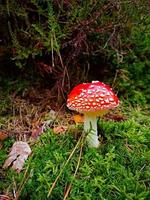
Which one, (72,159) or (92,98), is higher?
(92,98)

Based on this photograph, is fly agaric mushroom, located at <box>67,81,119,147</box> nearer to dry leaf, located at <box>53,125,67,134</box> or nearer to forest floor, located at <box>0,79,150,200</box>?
forest floor, located at <box>0,79,150,200</box>

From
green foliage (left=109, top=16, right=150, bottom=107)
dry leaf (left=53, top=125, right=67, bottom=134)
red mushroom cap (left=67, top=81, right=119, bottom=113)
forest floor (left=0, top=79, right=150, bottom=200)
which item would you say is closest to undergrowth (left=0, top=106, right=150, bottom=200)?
forest floor (left=0, top=79, right=150, bottom=200)

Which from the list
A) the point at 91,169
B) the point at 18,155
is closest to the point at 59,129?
the point at 18,155

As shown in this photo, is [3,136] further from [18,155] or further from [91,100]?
[91,100]

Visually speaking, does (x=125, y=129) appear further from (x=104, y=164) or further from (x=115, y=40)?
(x=115, y=40)

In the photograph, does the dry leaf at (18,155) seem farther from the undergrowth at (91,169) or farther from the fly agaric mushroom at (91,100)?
the fly agaric mushroom at (91,100)
